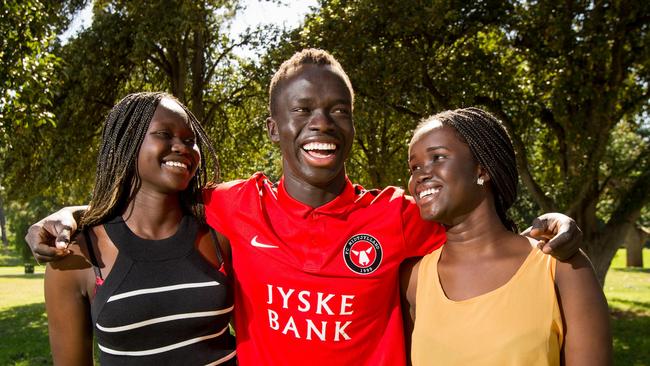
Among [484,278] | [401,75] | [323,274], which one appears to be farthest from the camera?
[401,75]

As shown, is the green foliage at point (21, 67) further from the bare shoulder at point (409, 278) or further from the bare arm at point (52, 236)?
the bare shoulder at point (409, 278)

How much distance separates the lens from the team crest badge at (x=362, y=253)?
8.71ft

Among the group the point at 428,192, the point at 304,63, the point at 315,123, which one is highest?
the point at 304,63

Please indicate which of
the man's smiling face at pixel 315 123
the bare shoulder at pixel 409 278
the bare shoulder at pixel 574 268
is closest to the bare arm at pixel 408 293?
the bare shoulder at pixel 409 278

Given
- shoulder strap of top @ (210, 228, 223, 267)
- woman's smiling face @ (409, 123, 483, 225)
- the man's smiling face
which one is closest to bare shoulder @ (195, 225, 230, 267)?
shoulder strap of top @ (210, 228, 223, 267)

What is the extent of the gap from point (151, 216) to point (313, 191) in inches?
29.2

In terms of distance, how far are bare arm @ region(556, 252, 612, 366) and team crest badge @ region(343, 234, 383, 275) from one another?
31.1 inches

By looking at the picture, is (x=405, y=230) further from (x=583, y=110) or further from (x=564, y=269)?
(x=583, y=110)

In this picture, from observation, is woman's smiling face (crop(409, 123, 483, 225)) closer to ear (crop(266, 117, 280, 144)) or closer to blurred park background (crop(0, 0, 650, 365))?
ear (crop(266, 117, 280, 144))

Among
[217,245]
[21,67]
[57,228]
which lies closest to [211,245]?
[217,245]

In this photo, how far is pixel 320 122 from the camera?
2695 mm

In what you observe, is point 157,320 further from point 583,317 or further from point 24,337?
point 24,337

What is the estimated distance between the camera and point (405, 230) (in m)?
2.75

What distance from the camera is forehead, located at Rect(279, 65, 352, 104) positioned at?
275 cm
